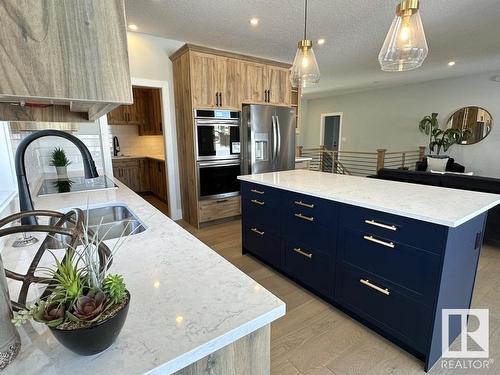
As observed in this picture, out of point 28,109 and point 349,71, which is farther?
point 349,71

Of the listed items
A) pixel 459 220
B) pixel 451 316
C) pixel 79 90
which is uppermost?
pixel 79 90

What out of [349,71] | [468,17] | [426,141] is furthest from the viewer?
[426,141]

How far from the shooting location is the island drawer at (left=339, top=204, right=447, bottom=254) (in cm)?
133

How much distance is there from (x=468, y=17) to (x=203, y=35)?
3147mm

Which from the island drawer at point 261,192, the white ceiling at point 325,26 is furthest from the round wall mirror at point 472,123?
the island drawer at point 261,192

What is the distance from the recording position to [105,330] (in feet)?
1.54

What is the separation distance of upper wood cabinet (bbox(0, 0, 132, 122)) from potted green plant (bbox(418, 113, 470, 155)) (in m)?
7.31

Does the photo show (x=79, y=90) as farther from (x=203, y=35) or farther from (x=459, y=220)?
(x=203, y=35)

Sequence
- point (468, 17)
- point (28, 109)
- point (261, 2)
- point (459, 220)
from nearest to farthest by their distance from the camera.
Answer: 1. point (28, 109)
2. point (459, 220)
3. point (261, 2)
4. point (468, 17)

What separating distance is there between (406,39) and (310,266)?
1.72 metres

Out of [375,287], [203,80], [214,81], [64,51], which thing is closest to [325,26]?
[214,81]

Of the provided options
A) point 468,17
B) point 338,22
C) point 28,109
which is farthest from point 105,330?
point 468,17

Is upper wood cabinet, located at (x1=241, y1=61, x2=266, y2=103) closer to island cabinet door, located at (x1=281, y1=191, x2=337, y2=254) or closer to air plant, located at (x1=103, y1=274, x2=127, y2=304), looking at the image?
island cabinet door, located at (x1=281, y1=191, x2=337, y2=254)

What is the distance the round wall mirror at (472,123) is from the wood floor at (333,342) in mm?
4843
